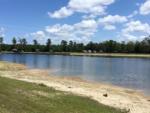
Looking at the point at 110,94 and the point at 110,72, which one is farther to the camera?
the point at 110,72

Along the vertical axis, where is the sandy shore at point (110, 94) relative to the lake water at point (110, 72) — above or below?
above

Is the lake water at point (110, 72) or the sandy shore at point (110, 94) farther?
the lake water at point (110, 72)

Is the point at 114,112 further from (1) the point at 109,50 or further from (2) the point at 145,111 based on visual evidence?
(1) the point at 109,50

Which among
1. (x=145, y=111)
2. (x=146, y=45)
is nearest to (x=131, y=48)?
(x=146, y=45)

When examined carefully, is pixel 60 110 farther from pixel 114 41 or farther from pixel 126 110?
pixel 114 41

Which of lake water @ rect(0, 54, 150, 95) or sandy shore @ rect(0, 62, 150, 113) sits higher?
sandy shore @ rect(0, 62, 150, 113)

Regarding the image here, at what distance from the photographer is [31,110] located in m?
12.4

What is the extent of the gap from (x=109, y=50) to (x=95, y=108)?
179 m

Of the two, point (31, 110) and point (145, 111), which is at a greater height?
point (31, 110)

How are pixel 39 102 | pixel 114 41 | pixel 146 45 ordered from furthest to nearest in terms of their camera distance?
pixel 114 41 < pixel 146 45 < pixel 39 102

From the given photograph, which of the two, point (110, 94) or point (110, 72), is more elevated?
point (110, 94)

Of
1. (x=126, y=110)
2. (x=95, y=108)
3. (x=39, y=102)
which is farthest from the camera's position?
(x=126, y=110)

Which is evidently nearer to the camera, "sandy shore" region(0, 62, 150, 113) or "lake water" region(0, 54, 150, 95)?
"sandy shore" region(0, 62, 150, 113)

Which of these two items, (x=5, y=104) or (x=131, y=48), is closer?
(x=5, y=104)
